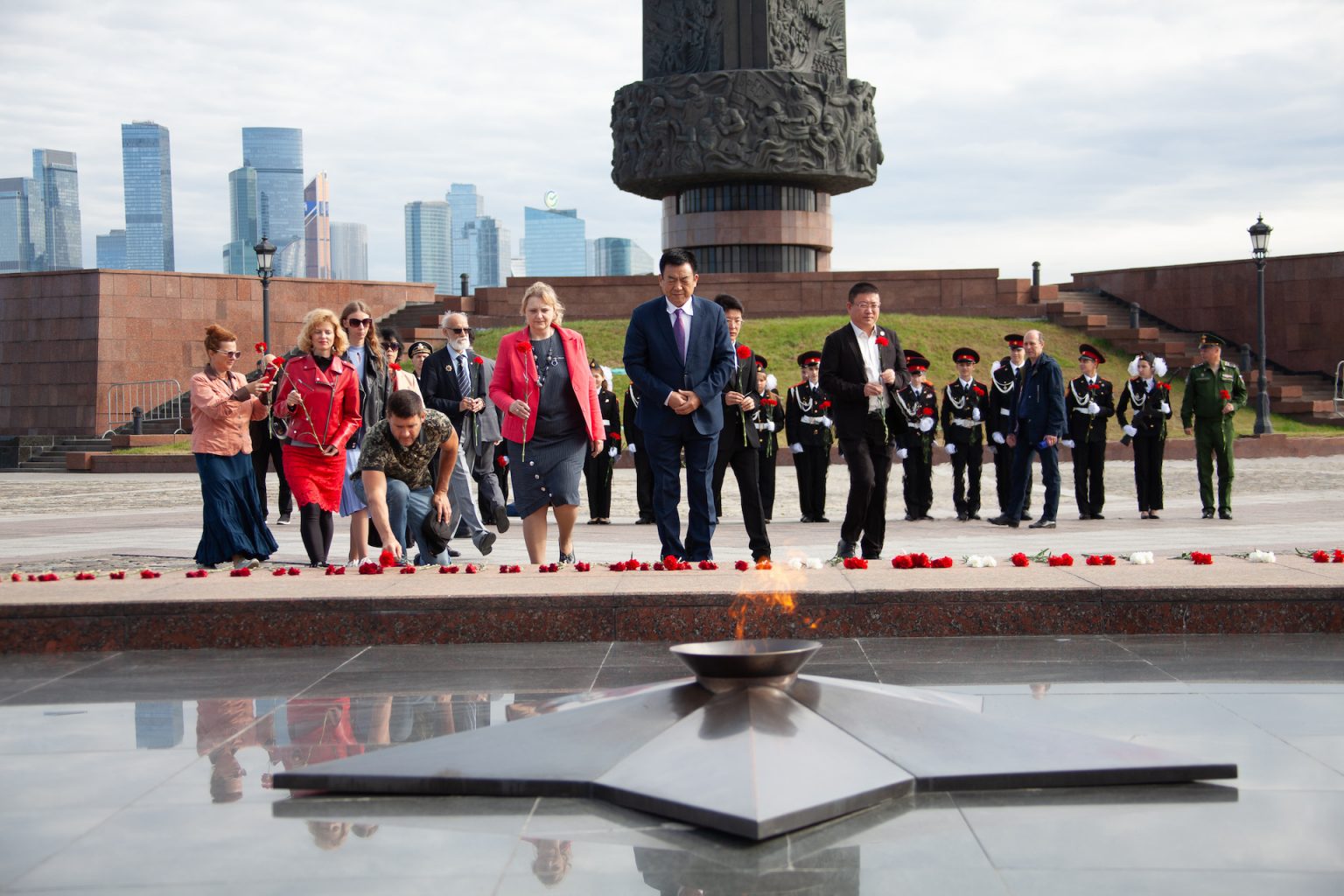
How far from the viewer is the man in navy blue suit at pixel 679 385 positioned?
23.0 ft

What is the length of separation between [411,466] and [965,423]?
6.91 metres

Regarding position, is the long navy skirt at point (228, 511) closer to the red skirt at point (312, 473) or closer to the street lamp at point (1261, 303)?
the red skirt at point (312, 473)

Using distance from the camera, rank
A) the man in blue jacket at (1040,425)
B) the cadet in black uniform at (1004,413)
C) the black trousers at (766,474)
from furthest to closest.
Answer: the black trousers at (766,474), the cadet in black uniform at (1004,413), the man in blue jacket at (1040,425)

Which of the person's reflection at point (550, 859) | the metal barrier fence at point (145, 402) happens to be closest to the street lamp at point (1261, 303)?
the metal barrier fence at point (145, 402)

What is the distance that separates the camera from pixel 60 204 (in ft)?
613

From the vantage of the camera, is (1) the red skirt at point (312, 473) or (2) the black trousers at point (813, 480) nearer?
(1) the red skirt at point (312, 473)

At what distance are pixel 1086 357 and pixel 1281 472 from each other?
18.5ft

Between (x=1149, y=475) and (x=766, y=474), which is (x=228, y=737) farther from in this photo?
(x=1149, y=475)

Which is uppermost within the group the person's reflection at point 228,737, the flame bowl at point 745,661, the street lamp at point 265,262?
the street lamp at point 265,262

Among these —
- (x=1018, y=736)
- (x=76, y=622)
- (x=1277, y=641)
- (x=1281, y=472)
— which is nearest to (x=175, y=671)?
(x=76, y=622)

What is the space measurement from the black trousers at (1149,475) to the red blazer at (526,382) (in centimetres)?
618

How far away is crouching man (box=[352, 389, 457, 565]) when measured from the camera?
689cm

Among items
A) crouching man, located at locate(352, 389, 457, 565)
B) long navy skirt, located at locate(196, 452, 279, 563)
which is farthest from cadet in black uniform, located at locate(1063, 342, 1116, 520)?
long navy skirt, located at locate(196, 452, 279, 563)

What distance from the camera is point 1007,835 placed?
293 cm
